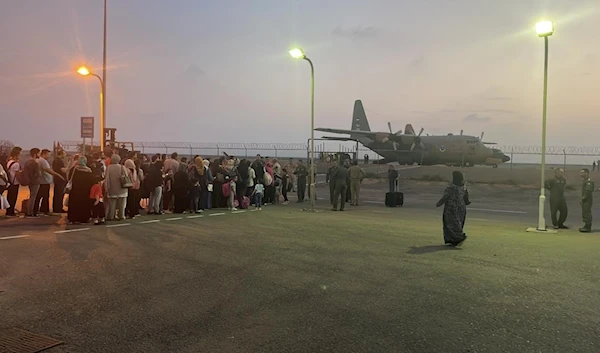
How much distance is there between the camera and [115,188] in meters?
12.4

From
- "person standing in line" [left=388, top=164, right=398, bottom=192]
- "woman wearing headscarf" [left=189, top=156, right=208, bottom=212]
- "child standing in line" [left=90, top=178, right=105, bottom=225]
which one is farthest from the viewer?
"person standing in line" [left=388, top=164, right=398, bottom=192]

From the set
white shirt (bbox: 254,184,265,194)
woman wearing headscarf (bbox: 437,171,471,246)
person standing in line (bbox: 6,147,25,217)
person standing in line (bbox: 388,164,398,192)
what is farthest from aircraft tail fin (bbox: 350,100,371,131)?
woman wearing headscarf (bbox: 437,171,471,246)

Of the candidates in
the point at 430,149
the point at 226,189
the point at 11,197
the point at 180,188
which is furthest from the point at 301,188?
the point at 430,149

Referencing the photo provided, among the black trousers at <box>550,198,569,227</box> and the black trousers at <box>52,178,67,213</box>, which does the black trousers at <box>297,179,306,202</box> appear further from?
the black trousers at <box>550,198,569,227</box>

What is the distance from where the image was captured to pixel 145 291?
644cm

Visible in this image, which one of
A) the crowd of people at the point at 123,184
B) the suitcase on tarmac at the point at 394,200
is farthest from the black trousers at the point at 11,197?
the suitcase on tarmac at the point at 394,200

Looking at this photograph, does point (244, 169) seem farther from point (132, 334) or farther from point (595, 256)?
point (132, 334)

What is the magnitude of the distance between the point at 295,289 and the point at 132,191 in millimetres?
8299

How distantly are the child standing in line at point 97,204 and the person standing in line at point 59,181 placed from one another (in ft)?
5.94

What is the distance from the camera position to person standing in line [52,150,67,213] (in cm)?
1348

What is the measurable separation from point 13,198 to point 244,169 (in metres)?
6.95

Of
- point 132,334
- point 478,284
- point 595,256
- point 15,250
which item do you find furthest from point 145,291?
point 595,256

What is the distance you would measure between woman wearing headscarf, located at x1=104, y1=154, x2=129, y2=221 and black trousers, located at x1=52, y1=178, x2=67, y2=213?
206 cm

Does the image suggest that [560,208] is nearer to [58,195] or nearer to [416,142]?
[58,195]
